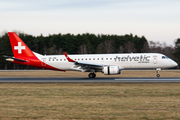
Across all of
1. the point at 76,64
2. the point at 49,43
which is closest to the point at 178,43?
the point at 49,43

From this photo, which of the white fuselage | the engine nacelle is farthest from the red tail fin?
the engine nacelle

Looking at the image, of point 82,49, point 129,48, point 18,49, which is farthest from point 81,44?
point 18,49

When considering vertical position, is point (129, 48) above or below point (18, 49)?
above

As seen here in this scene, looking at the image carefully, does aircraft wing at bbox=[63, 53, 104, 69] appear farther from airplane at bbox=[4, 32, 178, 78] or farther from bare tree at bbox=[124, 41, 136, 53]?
bare tree at bbox=[124, 41, 136, 53]

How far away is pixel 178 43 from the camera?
93.2 meters

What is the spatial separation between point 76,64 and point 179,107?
71.3 feet

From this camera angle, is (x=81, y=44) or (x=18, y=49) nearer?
(x=18, y=49)

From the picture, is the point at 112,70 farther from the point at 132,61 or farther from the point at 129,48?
the point at 129,48

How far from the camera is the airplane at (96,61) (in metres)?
31.8

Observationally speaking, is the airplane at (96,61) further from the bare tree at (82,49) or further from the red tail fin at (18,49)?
the bare tree at (82,49)

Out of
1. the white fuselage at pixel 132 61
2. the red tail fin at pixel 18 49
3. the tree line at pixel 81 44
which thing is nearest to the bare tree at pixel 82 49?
the tree line at pixel 81 44

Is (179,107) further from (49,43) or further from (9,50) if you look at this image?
(49,43)

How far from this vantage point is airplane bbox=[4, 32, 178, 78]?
31.8m

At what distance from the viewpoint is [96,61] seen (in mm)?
33062
